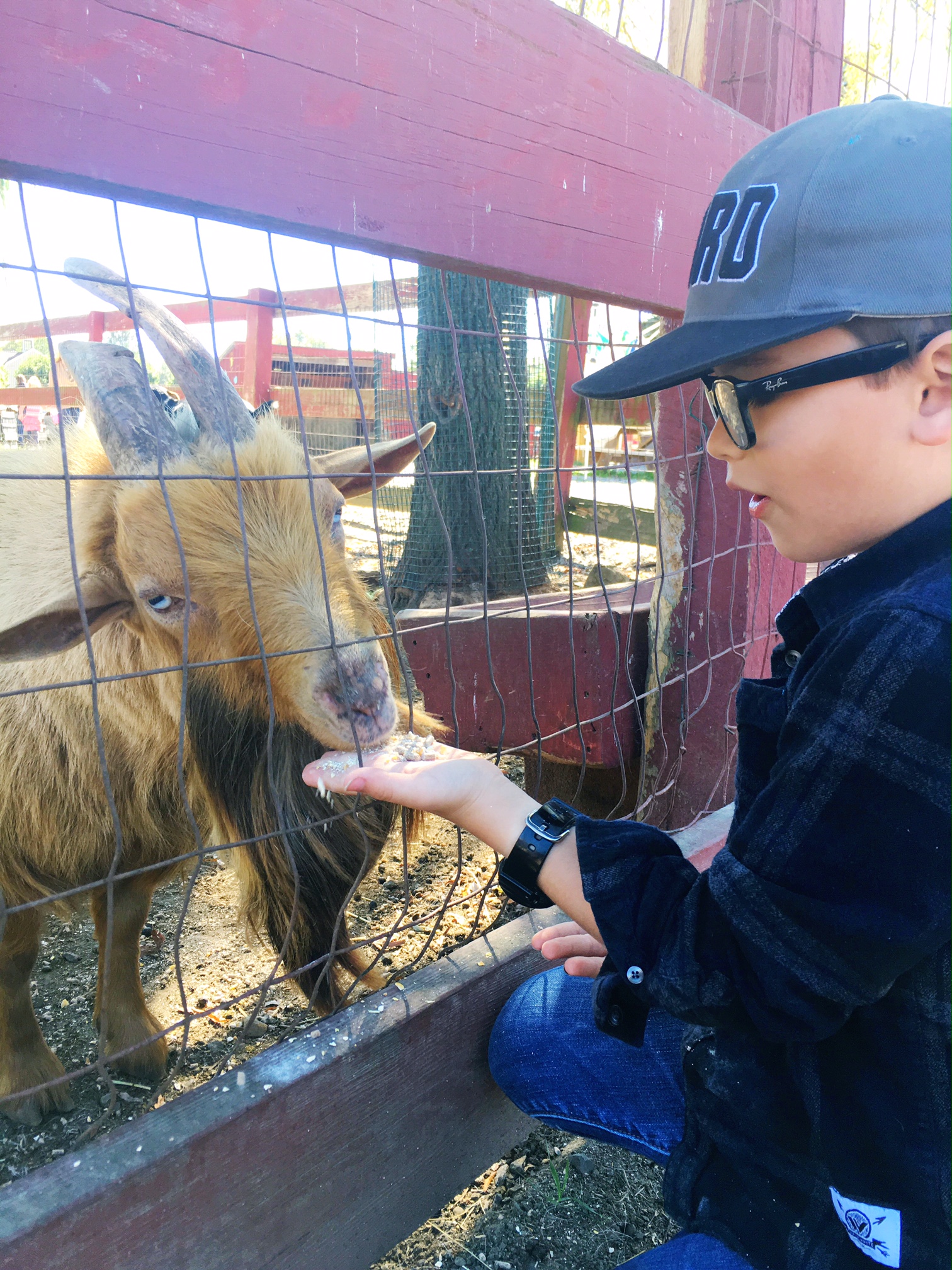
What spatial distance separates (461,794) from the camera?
1466mm

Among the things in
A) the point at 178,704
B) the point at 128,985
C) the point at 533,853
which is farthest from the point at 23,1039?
the point at 533,853

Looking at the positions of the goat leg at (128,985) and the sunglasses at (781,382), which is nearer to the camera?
the sunglasses at (781,382)

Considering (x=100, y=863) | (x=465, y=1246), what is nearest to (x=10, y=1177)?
(x=100, y=863)

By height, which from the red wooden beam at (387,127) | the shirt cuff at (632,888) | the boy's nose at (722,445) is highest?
the red wooden beam at (387,127)

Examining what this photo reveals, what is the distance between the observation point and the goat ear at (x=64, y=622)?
200 centimetres

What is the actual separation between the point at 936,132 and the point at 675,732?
7.29 feet

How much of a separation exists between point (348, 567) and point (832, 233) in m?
1.67

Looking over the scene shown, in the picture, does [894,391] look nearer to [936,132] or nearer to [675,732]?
[936,132]

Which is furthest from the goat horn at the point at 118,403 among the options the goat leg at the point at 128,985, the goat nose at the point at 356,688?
the goat leg at the point at 128,985

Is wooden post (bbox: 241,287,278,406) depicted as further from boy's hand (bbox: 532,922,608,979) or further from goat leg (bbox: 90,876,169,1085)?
boy's hand (bbox: 532,922,608,979)

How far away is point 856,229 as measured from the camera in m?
1.12

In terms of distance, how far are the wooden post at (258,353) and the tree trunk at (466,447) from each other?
295cm

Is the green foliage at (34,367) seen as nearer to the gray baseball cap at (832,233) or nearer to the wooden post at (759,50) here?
the wooden post at (759,50)

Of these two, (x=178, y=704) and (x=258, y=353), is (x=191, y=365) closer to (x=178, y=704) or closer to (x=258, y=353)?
(x=178, y=704)
